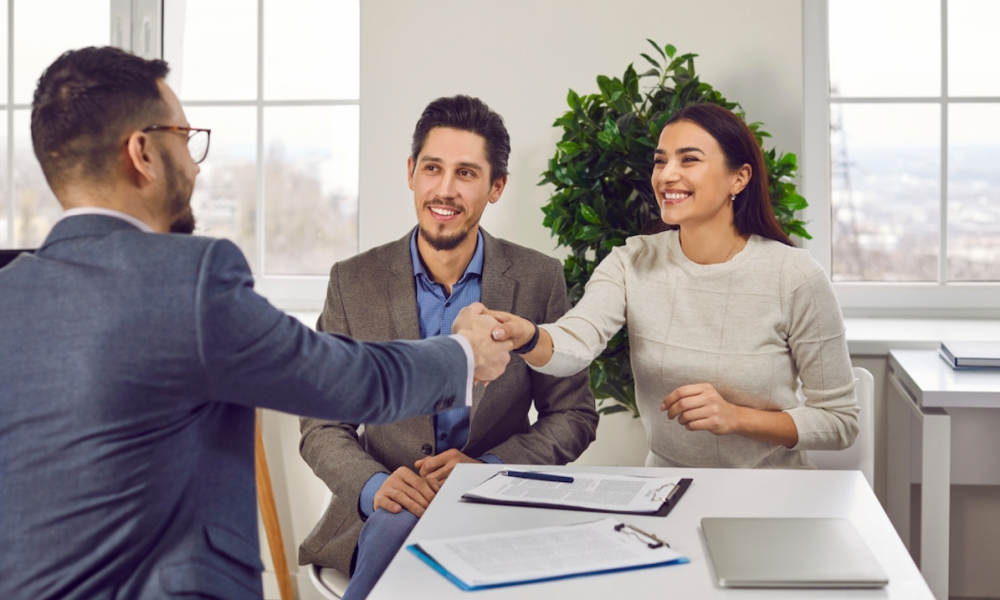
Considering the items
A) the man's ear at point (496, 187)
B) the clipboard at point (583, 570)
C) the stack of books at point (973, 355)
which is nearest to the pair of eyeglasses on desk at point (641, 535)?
the clipboard at point (583, 570)

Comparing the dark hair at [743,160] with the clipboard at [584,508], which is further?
the dark hair at [743,160]

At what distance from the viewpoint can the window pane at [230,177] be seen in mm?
3381

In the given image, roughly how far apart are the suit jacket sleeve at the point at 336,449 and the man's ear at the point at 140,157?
815 mm

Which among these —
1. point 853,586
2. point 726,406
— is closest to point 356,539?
point 726,406

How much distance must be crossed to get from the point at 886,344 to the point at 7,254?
7.99 feet

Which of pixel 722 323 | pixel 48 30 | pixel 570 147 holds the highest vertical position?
pixel 48 30

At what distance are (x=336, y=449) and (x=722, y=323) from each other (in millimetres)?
930

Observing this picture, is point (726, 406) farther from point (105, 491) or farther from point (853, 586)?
point (105, 491)

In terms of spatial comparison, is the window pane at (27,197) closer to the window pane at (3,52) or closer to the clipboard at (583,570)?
the window pane at (3,52)

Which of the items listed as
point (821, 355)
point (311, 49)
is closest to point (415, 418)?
point (821, 355)

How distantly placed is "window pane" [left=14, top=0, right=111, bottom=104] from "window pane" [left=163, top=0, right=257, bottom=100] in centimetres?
26

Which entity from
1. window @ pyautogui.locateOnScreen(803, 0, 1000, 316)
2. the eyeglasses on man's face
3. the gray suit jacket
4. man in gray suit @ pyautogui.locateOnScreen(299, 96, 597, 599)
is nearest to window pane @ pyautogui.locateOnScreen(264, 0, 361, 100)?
man in gray suit @ pyautogui.locateOnScreen(299, 96, 597, 599)

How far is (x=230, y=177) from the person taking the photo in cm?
339

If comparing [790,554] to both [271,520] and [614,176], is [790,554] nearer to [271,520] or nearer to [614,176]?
[614,176]
